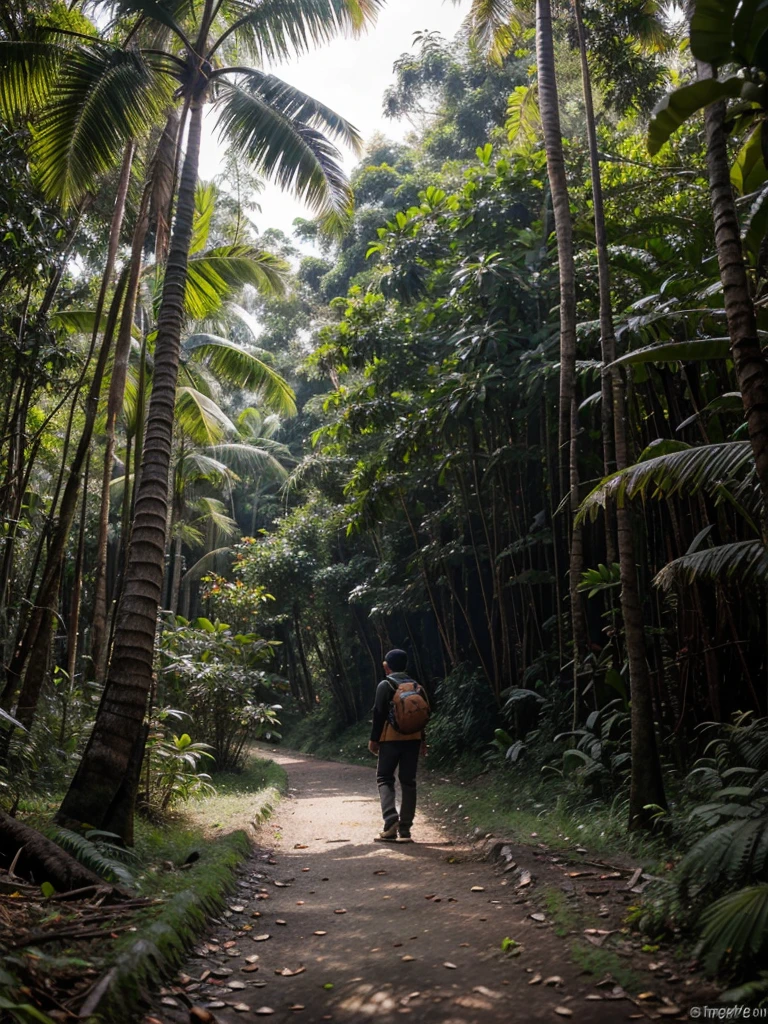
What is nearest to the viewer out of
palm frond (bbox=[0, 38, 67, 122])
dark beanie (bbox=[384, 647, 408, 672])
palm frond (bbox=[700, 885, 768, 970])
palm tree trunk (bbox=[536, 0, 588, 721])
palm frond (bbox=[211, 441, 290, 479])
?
palm frond (bbox=[700, 885, 768, 970])

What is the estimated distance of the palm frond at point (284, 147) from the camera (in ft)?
27.3

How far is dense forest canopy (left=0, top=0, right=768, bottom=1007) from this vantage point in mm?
5008

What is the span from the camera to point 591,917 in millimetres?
4180

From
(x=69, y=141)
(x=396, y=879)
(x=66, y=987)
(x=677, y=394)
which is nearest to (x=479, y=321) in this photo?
(x=677, y=394)

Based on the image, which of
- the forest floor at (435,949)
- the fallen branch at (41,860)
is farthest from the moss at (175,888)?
the fallen branch at (41,860)

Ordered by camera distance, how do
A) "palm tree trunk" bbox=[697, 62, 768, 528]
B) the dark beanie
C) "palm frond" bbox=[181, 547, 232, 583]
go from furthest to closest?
"palm frond" bbox=[181, 547, 232, 583] < the dark beanie < "palm tree trunk" bbox=[697, 62, 768, 528]

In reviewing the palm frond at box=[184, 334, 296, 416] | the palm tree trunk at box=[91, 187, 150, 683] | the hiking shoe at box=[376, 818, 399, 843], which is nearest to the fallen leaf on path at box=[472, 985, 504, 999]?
the hiking shoe at box=[376, 818, 399, 843]

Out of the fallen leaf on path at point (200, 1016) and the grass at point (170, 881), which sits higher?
the grass at point (170, 881)

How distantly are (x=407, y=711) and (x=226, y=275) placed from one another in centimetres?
824

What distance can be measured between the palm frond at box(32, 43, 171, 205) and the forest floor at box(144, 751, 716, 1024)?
648cm

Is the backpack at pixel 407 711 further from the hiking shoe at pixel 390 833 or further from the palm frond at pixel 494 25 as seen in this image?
the palm frond at pixel 494 25

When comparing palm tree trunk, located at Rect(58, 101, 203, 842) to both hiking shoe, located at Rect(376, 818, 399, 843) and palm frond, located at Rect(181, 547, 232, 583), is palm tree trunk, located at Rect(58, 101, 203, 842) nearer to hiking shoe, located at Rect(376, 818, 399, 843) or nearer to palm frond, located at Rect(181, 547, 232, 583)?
hiking shoe, located at Rect(376, 818, 399, 843)

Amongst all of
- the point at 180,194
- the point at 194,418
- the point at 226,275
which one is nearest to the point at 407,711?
the point at 180,194

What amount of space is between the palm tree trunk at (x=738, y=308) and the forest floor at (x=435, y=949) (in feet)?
7.63
